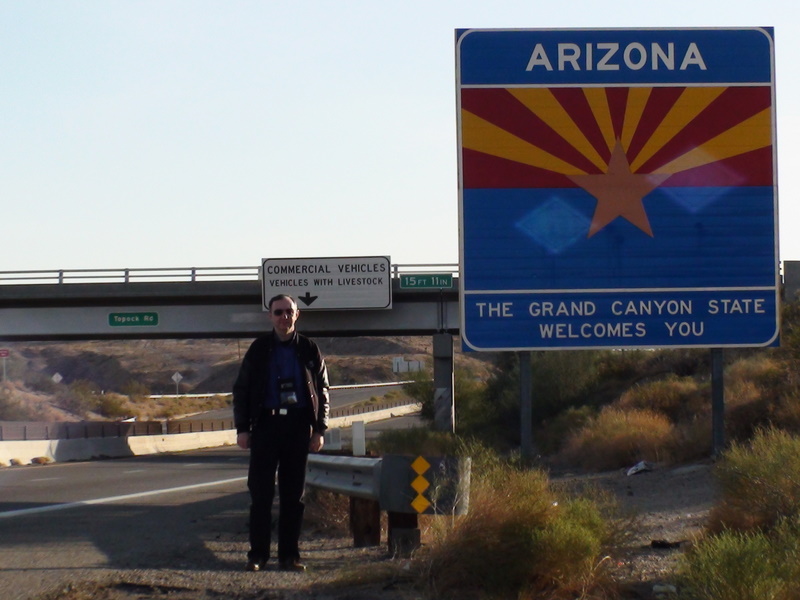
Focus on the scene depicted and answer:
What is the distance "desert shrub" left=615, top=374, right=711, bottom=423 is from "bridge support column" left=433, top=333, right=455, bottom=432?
280 inches

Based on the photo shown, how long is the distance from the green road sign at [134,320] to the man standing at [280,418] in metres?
31.2

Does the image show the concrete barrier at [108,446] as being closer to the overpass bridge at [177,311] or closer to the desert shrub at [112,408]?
the overpass bridge at [177,311]

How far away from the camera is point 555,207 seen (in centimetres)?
1048

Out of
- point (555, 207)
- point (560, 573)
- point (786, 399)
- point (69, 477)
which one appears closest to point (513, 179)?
point (555, 207)

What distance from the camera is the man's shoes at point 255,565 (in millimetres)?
7848

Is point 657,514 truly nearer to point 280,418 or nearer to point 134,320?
point 280,418

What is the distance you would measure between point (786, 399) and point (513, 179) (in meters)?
7.92

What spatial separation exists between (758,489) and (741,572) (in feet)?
7.81

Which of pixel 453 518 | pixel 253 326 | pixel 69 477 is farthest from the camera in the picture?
pixel 253 326

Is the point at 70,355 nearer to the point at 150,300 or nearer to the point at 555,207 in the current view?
the point at 150,300

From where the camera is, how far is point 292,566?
793 cm

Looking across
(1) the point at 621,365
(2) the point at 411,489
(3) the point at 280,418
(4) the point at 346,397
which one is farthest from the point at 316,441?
(4) the point at 346,397

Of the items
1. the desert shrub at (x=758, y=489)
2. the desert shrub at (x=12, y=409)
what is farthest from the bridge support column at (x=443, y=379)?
the desert shrub at (x=12, y=409)

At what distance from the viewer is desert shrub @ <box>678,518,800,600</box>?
564 centimetres
